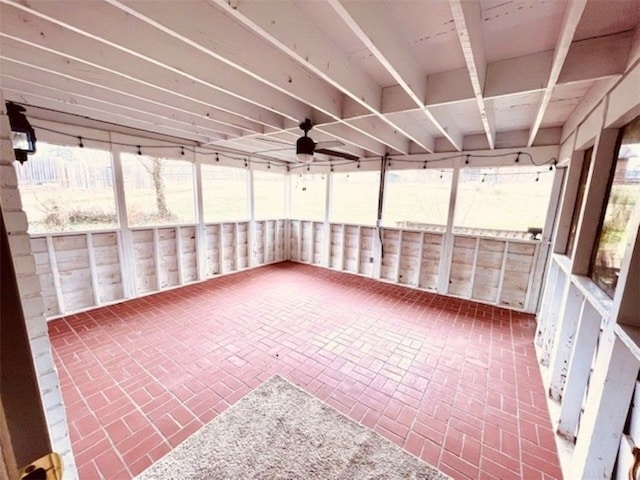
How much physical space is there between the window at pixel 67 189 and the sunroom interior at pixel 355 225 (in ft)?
0.09

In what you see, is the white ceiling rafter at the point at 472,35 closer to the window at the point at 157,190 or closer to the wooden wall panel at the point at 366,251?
the wooden wall panel at the point at 366,251

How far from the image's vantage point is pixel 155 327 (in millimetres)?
3199

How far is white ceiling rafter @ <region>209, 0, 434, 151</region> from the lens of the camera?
126 centimetres

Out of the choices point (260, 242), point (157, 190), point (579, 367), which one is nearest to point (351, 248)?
point (260, 242)

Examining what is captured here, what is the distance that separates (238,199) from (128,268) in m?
2.36

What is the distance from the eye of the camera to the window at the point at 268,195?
229 inches

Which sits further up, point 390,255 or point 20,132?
point 20,132

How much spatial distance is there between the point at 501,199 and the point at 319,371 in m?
3.81

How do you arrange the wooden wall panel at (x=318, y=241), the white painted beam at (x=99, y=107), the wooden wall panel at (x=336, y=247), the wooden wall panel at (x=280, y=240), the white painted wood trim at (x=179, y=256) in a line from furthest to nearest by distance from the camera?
1. the wooden wall panel at (x=280, y=240)
2. the wooden wall panel at (x=318, y=241)
3. the wooden wall panel at (x=336, y=247)
4. the white painted wood trim at (x=179, y=256)
5. the white painted beam at (x=99, y=107)

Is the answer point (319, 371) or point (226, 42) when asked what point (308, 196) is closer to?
point (319, 371)

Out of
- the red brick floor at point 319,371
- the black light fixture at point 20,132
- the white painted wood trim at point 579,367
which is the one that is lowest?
the red brick floor at point 319,371

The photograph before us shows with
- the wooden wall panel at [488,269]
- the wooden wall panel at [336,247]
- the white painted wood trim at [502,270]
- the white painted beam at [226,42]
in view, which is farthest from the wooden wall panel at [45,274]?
the white painted wood trim at [502,270]

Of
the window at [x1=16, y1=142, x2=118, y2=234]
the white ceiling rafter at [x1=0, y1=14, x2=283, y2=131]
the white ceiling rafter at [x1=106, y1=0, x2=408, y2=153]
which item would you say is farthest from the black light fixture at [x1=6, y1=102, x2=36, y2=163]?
the white ceiling rafter at [x1=106, y1=0, x2=408, y2=153]

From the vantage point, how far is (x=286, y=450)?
170 centimetres
